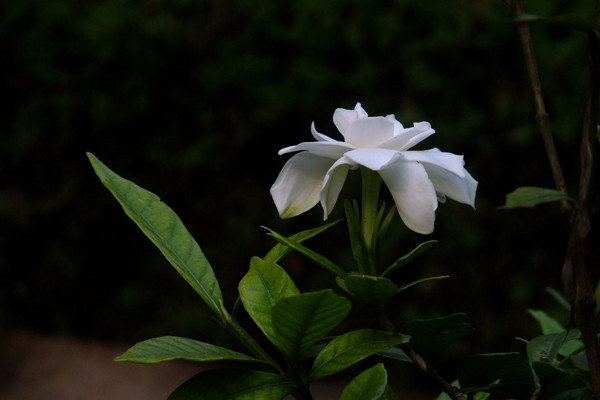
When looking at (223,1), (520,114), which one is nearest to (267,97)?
(223,1)

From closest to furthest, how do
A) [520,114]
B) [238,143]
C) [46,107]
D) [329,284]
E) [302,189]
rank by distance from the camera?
[302,189], [520,114], [329,284], [238,143], [46,107]

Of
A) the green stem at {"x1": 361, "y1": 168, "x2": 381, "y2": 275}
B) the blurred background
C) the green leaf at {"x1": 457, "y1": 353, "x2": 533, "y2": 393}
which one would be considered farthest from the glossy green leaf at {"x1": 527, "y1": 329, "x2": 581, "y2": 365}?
the blurred background

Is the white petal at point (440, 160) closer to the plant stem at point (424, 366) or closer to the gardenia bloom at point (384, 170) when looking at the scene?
the gardenia bloom at point (384, 170)

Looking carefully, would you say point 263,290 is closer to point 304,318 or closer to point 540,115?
point 304,318

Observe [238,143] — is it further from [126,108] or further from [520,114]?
[520,114]

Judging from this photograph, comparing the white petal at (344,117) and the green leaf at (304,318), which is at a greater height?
the white petal at (344,117)

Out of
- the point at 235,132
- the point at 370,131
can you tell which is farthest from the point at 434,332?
the point at 235,132

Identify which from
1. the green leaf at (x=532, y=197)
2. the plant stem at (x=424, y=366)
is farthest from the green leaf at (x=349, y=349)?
the green leaf at (x=532, y=197)
